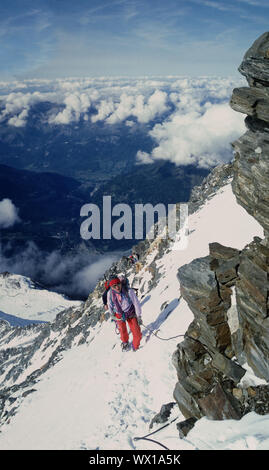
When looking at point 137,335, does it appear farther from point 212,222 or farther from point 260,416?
point 212,222

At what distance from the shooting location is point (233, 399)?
8633mm

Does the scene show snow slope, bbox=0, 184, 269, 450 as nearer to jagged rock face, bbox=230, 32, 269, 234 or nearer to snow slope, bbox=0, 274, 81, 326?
jagged rock face, bbox=230, 32, 269, 234

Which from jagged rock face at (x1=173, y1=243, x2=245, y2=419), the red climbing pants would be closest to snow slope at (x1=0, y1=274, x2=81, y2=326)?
the red climbing pants

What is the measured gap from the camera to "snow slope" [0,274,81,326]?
109613mm

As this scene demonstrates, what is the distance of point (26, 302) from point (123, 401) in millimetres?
126595

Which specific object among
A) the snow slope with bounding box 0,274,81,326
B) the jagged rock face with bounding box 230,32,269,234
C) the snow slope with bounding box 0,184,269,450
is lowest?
the snow slope with bounding box 0,274,81,326

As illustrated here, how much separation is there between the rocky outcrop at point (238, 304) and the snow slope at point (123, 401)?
434mm

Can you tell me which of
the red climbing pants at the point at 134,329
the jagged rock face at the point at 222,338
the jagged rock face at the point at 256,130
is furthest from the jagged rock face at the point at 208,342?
the red climbing pants at the point at 134,329

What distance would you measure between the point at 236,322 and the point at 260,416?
8.42 feet

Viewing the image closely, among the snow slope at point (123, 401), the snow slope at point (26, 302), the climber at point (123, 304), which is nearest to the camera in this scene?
the snow slope at point (123, 401)

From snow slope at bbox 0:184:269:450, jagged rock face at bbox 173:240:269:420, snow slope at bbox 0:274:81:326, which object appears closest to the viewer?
snow slope at bbox 0:184:269:450

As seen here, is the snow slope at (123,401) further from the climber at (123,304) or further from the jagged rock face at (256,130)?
the jagged rock face at (256,130)

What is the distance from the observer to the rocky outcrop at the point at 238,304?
342 inches
